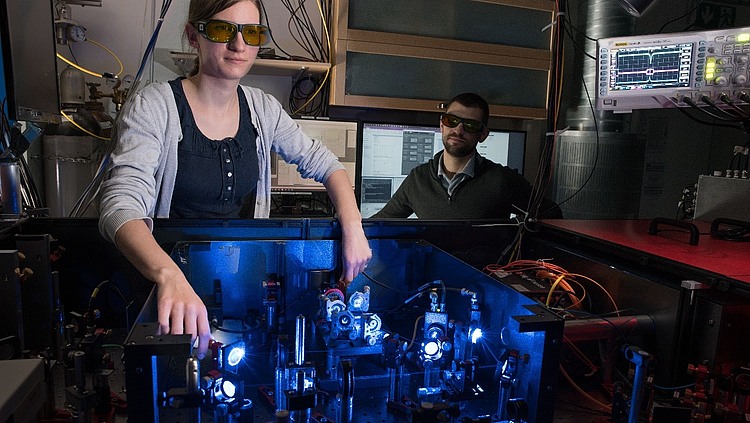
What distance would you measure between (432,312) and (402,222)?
30cm

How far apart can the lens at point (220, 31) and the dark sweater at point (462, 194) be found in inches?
66.0

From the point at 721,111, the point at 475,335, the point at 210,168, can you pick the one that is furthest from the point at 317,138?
the point at 475,335

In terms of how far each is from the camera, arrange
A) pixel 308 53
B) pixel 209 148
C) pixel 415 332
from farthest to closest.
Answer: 1. pixel 308 53
2. pixel 209 148
3. pixel 415 332

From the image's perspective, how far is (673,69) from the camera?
51.8 inches

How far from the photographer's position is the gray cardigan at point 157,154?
87 cm

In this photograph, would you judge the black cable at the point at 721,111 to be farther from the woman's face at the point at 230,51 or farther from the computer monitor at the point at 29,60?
the computer monitor at the point at 29,60

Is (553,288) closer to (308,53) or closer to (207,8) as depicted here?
(207,8)

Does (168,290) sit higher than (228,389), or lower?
higher

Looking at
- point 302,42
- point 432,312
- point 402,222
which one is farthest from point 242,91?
point 302,42

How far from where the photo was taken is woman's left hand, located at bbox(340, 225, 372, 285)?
39.8 inches

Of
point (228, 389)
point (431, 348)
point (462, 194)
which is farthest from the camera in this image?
point (462, 194)

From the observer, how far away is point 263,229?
104 cm

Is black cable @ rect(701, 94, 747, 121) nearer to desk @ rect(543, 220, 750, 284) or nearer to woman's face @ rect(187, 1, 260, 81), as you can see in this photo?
desk @ rect(543, 220, 750, 284)

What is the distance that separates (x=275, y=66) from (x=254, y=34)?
150 centimetres
